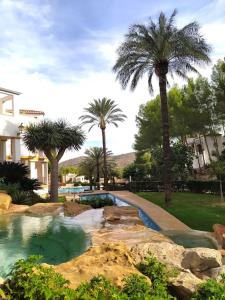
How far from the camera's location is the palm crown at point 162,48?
71.9ft

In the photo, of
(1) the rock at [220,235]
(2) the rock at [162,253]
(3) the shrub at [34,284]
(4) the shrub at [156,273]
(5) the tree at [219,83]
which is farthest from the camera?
(5) the tree at [219,83]

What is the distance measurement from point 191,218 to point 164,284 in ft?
35.6

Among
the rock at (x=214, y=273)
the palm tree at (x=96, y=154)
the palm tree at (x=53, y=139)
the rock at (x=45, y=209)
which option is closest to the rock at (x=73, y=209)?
the rock at (x=45, y=209)

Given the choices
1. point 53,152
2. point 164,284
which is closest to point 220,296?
point 164,284

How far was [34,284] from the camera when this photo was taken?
5270 mm

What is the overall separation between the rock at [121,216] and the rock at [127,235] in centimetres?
105

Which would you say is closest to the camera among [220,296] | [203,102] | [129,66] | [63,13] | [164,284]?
[220,296]

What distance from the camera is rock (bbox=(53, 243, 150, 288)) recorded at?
243 inches

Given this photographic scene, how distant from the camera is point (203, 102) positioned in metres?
42.1

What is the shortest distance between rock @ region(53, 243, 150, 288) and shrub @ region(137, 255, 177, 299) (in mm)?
165

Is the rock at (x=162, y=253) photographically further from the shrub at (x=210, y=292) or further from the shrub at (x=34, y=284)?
the shrub at (x=34, y=284)

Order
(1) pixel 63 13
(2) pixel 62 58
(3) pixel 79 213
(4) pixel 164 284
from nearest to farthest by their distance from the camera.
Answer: (4) pixel 164 284, (1) pixel 63 13, (3) pixel 79 213, (2) pixel 62 58

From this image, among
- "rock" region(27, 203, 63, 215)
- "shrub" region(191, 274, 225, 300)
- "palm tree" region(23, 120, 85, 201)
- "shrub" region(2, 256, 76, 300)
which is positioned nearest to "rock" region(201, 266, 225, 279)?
"shrub" region(191, 274, 225, 300)

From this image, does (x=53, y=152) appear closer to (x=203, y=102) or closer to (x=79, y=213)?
(x=79, y=213)
